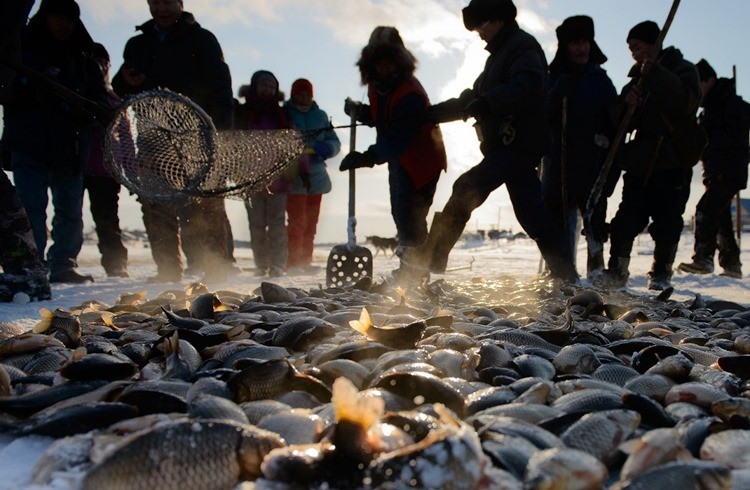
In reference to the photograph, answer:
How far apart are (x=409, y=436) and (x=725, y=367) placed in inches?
51.6

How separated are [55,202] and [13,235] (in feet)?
5.99

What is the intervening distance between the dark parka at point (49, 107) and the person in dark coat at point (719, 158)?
24.9ft

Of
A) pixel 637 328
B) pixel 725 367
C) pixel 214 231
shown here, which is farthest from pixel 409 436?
pixel 214 231

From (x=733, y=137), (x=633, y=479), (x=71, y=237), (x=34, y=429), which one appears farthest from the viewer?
(x=733, y=137)

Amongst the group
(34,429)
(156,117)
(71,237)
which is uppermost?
(156,117)

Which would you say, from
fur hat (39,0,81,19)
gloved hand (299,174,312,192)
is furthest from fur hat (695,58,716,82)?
fur hat (39,0,81,19)

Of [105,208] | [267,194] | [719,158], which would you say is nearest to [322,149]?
[267,194]

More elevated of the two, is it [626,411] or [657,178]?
[657,178]

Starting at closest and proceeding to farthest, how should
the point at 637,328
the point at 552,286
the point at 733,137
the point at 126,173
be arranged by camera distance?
the point at 637,328 → the point at 126,173 → the point at 552,286 → the point at 733,137

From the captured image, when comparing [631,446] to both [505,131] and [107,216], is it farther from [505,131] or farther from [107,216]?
[107,216]

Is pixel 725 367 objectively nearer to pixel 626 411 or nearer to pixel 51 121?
pixel 626 411

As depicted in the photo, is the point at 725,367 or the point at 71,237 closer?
the point at 725,367

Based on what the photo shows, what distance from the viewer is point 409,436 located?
45.9 inches

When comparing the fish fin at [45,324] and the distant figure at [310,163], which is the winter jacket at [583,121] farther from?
the fish fin at [45,324]
